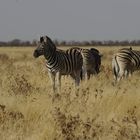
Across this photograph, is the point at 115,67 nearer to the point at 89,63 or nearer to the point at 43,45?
the point at 89,63

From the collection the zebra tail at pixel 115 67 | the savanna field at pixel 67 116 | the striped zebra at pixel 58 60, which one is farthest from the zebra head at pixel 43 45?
the zebra tail at pixel 115 67

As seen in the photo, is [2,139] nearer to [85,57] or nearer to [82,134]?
[82,134]

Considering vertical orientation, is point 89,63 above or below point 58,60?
below

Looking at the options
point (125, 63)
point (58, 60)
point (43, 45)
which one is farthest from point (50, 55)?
point (125, 63)

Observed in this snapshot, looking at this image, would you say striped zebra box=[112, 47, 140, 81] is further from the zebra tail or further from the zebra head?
the zebra head

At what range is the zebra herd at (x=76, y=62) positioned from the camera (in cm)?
1580

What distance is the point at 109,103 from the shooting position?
11.0m

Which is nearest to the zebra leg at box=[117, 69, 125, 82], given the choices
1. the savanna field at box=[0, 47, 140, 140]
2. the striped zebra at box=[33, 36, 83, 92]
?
the striped zebra at box=[33, 36, 83, 92]

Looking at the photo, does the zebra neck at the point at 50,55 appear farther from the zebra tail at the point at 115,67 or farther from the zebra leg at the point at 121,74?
the zebra tail at the point at 115,67

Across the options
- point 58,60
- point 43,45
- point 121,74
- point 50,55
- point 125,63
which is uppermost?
point 43,45

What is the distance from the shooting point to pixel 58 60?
639 inches

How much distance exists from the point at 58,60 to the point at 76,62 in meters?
1.08

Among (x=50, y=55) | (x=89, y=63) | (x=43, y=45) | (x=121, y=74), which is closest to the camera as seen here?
(x=43, y=45)

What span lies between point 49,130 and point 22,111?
1825mm
